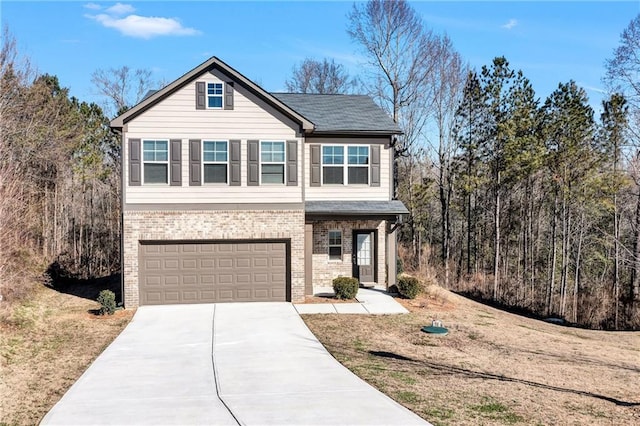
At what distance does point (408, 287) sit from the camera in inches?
725

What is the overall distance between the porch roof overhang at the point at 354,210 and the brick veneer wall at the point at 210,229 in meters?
0.95

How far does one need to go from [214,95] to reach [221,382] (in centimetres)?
1048

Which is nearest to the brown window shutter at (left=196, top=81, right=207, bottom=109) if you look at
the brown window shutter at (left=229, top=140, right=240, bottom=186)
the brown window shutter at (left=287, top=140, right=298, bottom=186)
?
the brown window shutter at (left=229, top=140, right=240, bottom=186)

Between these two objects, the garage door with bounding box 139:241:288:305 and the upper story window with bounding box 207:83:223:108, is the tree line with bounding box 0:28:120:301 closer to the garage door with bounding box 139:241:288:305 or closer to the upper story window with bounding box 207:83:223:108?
the garage door with bounding box 139:241:288:305

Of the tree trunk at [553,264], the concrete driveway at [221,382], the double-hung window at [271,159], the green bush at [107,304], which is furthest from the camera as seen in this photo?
the tree trunk at [553,264]

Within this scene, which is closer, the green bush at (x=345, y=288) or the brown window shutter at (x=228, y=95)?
the brown window shutter at (x=228, y=95)

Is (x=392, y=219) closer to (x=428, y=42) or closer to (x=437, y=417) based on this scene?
(x=437, y=417)

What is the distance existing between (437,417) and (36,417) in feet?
20.5

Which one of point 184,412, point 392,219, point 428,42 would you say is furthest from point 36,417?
point 428,42

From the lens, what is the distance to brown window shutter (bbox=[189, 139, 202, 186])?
17062 millimetres

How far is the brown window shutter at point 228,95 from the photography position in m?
17.2

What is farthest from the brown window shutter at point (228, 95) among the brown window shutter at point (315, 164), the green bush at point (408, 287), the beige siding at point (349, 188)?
the green bush at point (408, 287)

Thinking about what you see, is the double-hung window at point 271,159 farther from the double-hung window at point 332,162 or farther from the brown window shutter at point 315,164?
the double-hung window at point 332,162

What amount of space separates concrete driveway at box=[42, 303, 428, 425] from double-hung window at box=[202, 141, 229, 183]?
4.94 m
